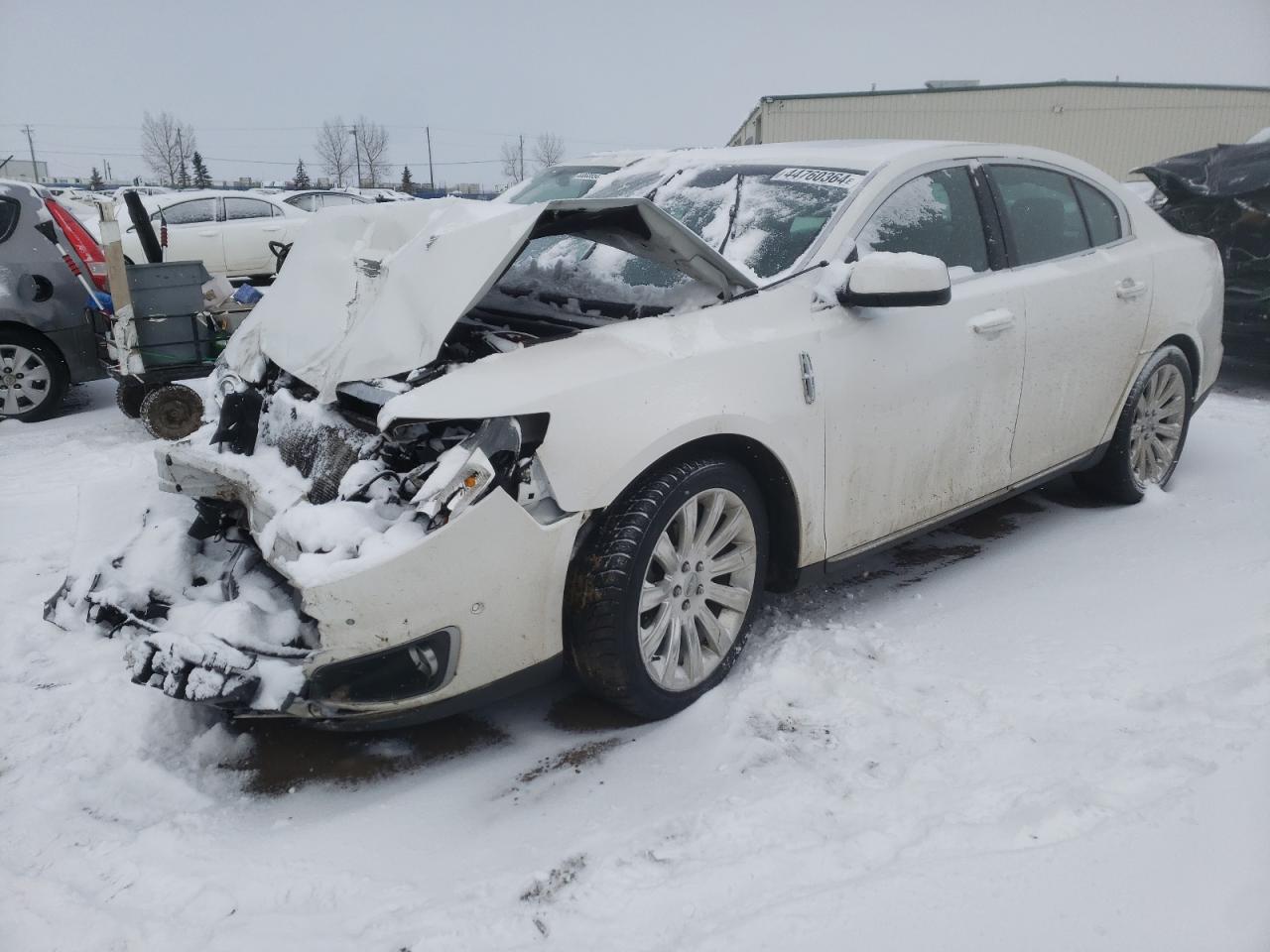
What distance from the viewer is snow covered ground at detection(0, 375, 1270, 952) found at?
193 cm

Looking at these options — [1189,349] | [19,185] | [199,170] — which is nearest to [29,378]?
[19,185]

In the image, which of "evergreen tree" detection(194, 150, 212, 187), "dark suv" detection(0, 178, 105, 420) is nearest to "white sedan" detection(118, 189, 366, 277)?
"dark suv" detection(0, 178, 105, 420)

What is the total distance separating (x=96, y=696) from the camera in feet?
9.11

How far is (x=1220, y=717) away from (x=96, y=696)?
3.26 m

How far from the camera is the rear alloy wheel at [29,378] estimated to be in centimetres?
665

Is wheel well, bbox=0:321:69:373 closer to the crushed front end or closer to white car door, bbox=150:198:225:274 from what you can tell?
the crushed front end

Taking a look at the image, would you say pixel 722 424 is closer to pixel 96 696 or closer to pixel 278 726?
pixel 278 726

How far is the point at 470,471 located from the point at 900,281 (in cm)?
145

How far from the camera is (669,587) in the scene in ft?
8.57

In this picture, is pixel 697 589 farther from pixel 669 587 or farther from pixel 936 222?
pixel 936 222

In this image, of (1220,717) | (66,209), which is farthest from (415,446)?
(66,209)

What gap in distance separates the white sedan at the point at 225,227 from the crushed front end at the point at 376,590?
1029cm

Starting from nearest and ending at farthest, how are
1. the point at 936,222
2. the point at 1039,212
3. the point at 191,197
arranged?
1. the point at 936,222
2. the point at 1039,212
3. the point at 191,197

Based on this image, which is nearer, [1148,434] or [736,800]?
[736,800]
